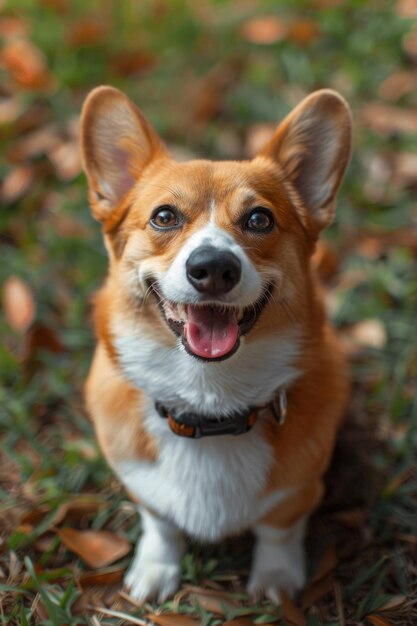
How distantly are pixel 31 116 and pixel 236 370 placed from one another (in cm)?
260

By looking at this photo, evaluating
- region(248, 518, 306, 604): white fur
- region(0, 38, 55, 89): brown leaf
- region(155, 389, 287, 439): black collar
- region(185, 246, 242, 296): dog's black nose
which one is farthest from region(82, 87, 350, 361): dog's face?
region(0, 38, 55, 89): brown leaf

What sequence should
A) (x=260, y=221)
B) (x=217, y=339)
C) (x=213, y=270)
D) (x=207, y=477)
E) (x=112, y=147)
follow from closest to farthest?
(x=213, y=270)
(x=217, y=339)
(x=260, y=221)
(x=207, y=477)
(x=112, y=147)

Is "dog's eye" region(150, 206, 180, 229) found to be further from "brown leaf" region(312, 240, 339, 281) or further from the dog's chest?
"brown leaf" region(312, 240, 339, 281)

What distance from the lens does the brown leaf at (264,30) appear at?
431cm

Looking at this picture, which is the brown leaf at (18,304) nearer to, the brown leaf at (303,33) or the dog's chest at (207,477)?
the dog's chest at (207,477)

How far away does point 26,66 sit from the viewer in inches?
161

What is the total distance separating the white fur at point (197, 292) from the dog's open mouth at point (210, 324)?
8 cm

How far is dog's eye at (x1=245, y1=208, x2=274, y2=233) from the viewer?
2086mm

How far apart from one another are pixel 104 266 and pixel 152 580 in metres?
1.66

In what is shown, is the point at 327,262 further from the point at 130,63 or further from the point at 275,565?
the point at 130,63

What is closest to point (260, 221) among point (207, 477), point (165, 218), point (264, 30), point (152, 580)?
point (165, 218)

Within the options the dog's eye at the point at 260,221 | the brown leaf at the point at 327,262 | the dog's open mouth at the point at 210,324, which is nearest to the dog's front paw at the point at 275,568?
the dog's open mouth at the point at 210,324

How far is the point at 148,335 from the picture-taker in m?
2.14

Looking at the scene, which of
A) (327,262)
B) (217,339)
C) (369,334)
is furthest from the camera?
→ (327,262)
